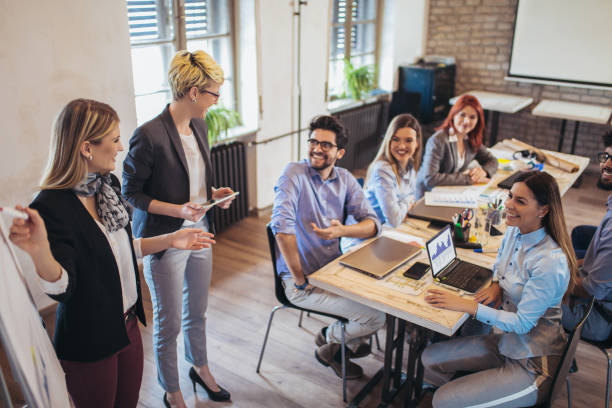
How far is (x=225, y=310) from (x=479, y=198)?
183 cm

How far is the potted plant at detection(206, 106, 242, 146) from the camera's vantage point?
163 inches

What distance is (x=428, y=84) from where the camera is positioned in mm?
6367

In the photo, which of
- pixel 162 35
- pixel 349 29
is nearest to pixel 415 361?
pixel 162 35

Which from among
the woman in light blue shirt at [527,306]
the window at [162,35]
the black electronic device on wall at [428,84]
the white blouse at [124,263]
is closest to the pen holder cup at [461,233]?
the woman in light blue shirt at [527,306]

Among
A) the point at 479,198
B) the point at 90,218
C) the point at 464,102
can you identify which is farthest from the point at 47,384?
the point at 464,102

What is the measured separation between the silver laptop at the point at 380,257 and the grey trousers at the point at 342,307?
23 cm

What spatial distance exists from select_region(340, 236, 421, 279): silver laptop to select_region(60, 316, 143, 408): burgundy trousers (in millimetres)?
1009

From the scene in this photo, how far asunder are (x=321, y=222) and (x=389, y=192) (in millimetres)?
553

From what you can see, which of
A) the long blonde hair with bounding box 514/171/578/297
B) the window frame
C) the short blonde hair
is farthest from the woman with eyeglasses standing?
the window frame

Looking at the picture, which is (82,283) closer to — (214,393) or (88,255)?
(88,255)

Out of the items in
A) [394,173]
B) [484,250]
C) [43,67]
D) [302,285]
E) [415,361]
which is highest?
[43,67]

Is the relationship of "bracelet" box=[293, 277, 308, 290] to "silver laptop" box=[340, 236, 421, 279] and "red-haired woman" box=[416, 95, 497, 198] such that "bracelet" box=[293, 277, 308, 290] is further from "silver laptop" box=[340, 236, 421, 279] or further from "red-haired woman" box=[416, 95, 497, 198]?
"red-haired woman" box=[416, 95, 497, 198]

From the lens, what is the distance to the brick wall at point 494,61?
6395 mm

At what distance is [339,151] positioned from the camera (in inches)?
107
